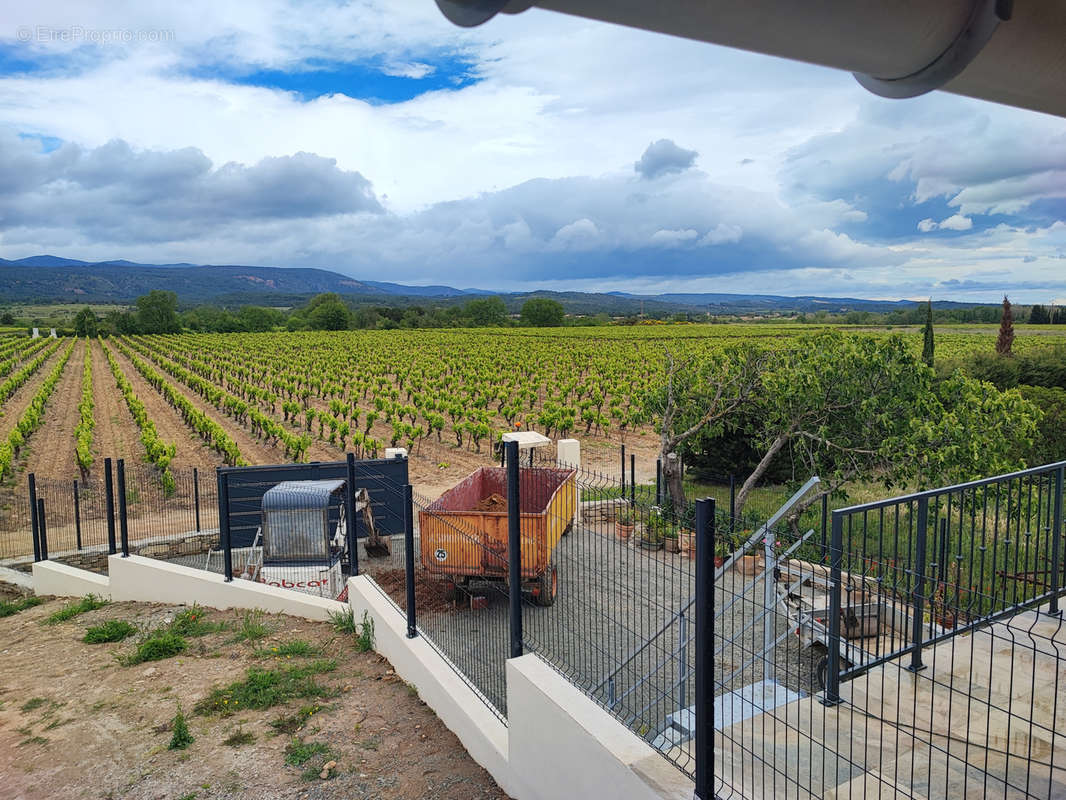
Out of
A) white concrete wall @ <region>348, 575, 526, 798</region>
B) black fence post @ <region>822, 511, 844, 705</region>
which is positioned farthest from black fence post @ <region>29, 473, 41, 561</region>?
black fence post @ <region>822, 511, 844, 705</region>

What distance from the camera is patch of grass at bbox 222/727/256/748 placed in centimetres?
571

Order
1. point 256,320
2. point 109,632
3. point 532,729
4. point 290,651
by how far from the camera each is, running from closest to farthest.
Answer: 1. point 532,729
2. point 290,651
3. point 109,632
4. point 256,320

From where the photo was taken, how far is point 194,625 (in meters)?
8.63

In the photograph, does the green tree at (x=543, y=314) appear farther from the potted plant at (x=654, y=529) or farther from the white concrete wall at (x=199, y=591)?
the potted plant at (x=654, y=529)

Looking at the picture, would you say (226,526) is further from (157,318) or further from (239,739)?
(157,318)

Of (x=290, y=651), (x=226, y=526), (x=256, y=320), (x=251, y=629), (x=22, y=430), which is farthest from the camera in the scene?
(x=256, y=320)

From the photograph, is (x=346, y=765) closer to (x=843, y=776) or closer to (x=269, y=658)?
(x=269, y=658)

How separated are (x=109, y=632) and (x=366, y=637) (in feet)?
10.9

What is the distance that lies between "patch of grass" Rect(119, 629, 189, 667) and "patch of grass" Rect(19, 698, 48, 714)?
0.83 m

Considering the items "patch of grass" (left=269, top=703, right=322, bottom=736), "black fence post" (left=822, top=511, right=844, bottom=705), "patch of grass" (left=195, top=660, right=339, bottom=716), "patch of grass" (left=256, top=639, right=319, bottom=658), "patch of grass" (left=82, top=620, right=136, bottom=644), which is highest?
"black fence post" (left=822, top=511, right=844, bottom=705)

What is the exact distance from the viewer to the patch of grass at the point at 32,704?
22.2 feet

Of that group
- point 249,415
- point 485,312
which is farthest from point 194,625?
point 485,312

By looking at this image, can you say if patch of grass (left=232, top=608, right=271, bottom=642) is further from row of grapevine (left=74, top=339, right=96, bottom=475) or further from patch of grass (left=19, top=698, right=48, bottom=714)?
row of grapevine (left=74, top=339, right=96, bottom=475)

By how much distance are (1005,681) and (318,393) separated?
118 ft
